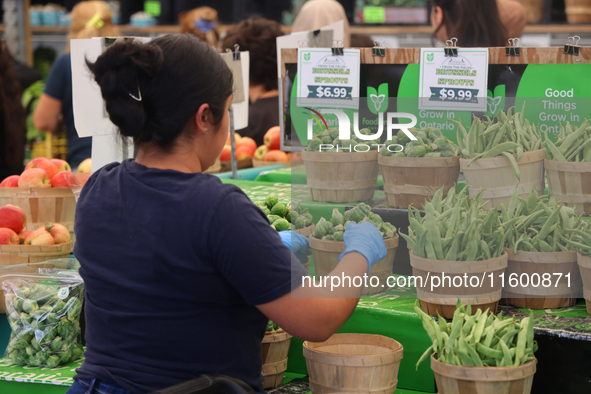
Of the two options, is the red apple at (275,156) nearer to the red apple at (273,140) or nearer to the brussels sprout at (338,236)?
the red apple at (273,140)

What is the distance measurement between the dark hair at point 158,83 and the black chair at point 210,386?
1.70ft

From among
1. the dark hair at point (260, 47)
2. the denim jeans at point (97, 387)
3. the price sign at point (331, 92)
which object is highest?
the dark hair at point (260, 47)

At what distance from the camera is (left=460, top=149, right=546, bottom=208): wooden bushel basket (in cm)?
176

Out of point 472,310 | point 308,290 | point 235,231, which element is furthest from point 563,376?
point 235,231

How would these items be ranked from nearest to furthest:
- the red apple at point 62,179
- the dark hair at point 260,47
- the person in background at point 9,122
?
1. the red apple at point 62,179
2. the person in background at point 9,122
3. the dark hair at point 260,47

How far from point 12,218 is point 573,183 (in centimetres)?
194

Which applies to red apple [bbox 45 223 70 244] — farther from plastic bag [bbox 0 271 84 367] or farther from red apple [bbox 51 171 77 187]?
plastic bag [bbox 0 271 84 367]

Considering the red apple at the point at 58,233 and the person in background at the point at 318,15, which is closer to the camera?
the red apple at the point at 58,233

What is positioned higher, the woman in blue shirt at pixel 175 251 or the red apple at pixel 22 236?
the woman in blue shirt at pixel 175 251

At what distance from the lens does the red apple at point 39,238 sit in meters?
2.36

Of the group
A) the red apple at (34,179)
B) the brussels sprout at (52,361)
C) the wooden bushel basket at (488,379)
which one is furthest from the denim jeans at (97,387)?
the red apple at (34,179)

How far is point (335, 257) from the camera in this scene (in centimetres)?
180

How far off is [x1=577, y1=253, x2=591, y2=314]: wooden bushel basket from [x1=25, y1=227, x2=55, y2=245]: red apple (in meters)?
1.81

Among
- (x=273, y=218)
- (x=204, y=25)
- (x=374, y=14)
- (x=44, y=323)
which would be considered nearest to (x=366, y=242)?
(x=273, y=218)
